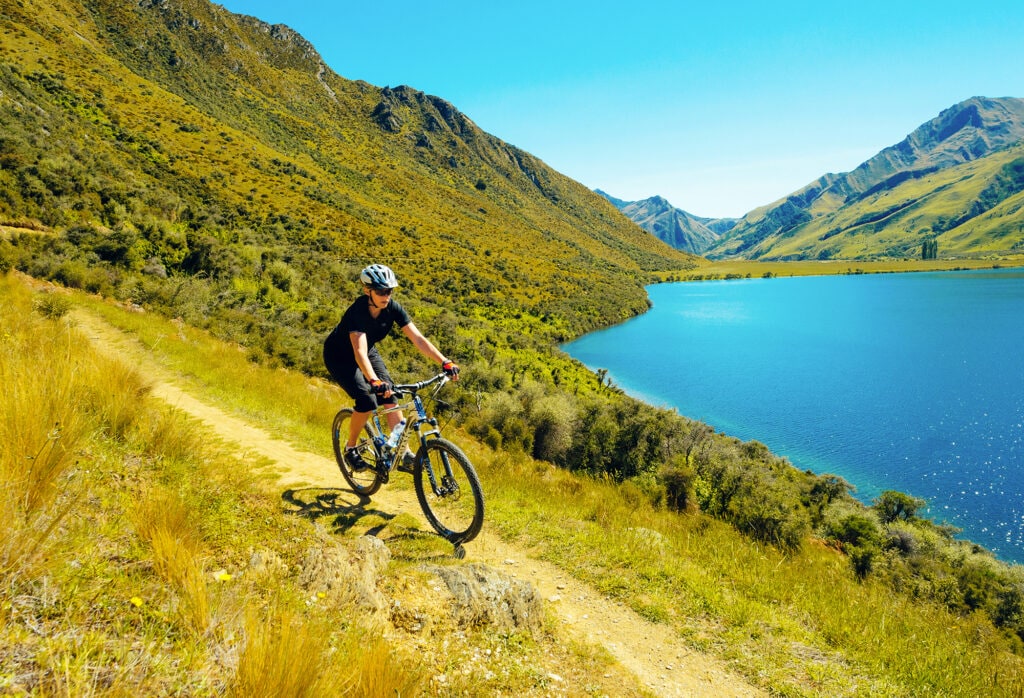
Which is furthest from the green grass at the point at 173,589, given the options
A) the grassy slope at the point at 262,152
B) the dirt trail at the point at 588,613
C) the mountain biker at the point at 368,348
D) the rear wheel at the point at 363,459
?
the grassy slope at the point at 262,152

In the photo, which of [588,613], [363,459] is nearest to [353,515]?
[363,459]

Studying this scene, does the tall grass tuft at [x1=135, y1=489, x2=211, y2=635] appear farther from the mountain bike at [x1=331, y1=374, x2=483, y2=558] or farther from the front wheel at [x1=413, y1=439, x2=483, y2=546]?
the front wheel at [x1=413, y1=439, x2=483, y2=546]

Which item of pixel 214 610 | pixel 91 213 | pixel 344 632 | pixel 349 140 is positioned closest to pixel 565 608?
pixel 344 632

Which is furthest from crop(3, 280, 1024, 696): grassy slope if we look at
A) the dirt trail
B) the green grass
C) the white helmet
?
the white helmet

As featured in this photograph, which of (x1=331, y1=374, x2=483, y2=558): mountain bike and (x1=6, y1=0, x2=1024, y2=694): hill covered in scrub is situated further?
(x1=331, y1=374, x2=483, y2=558): mountain bike

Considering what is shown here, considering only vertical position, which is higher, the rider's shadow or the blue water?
the rider's shadow

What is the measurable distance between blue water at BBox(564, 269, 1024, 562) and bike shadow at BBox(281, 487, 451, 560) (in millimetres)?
31203

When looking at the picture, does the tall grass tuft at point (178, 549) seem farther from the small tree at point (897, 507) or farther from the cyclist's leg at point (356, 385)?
the small tree at point (897, 507)

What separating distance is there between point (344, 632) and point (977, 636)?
8106 mm

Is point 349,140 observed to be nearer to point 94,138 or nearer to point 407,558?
point 94,138

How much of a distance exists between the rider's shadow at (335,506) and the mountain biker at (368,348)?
21.8 inches

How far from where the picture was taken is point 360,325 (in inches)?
248

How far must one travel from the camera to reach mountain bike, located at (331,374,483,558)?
614 centimetres

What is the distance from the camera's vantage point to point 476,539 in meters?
6.55
